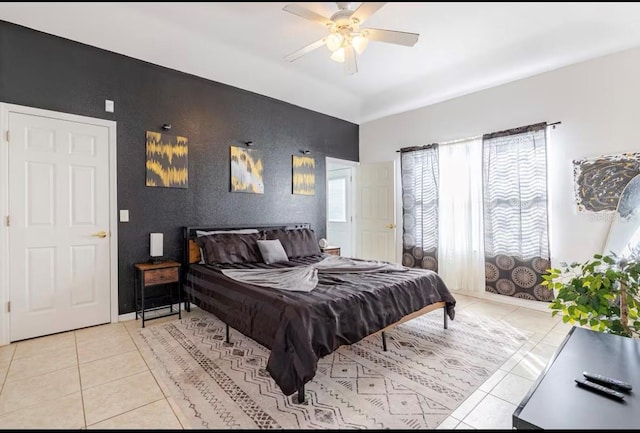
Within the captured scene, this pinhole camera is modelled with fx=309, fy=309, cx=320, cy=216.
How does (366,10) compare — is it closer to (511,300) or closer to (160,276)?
(160,276)

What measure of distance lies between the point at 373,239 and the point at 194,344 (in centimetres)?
361

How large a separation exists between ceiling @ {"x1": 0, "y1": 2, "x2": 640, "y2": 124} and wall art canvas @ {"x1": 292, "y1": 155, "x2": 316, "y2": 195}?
45.8 inches

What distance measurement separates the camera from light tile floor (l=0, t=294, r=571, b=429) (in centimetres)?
183

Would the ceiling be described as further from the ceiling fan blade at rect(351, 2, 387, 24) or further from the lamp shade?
the lamp shade

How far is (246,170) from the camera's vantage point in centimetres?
449

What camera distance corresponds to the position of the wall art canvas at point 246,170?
436 cm

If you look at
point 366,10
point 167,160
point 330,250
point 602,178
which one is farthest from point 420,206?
point 167,160

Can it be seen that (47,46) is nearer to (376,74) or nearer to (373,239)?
(376,74)

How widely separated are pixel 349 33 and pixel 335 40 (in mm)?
134

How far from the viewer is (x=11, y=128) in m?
2.85

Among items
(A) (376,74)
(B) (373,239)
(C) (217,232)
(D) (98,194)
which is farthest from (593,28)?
(D) (98,194)

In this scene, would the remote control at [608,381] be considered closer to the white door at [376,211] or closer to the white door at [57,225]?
the white door at [376,211]

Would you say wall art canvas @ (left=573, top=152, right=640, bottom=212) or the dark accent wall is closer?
the dark accent wall

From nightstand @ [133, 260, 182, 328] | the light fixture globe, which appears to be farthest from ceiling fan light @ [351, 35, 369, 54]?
nightstand @ [133, 260, 182, 328]
